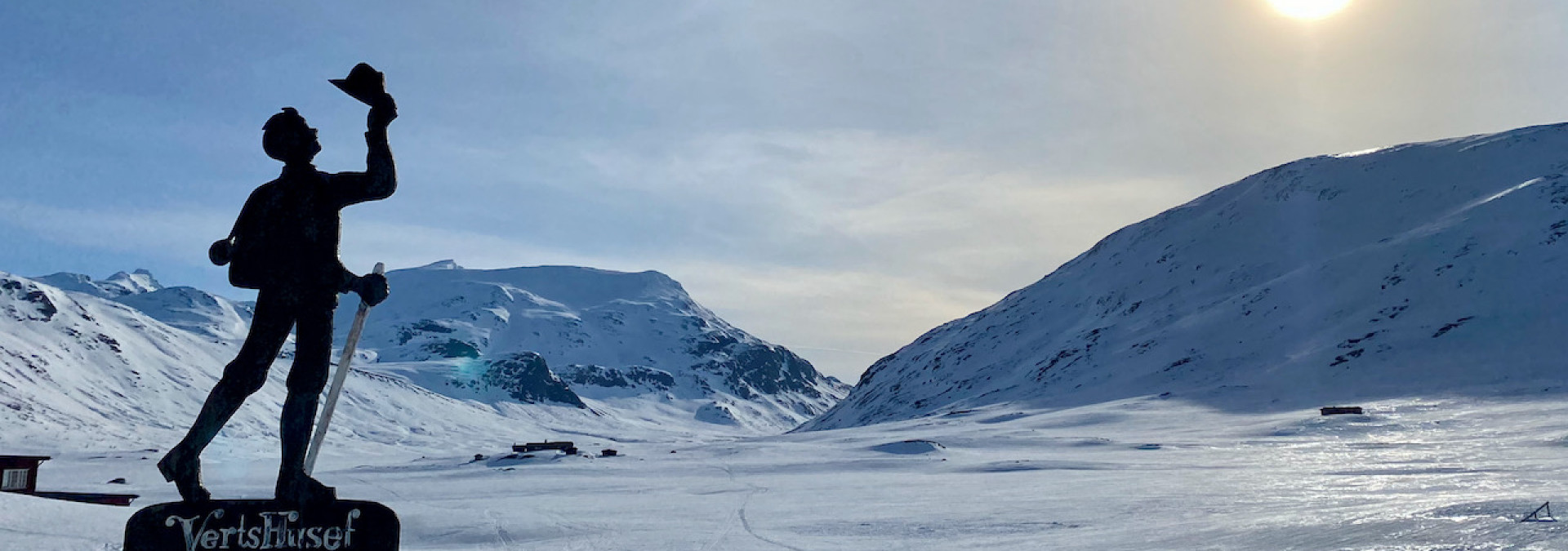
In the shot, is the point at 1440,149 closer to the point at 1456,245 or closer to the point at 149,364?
the point at 1456,245

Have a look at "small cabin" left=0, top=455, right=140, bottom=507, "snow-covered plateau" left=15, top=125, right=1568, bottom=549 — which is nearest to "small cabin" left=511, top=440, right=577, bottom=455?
"snow-covered plateau" left=15, top=125, right=1568, bottom=549

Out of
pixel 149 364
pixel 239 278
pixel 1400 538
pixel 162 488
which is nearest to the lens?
pixel 239 278

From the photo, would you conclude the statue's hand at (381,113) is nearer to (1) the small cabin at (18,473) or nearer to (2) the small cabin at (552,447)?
(1) the small cabin at (18,473)

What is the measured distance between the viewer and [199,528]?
228 inches

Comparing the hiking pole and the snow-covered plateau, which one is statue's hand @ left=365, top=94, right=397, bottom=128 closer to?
the hiking pole

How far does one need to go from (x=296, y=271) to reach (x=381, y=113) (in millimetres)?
1068

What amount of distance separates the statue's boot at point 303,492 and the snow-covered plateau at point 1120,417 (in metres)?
5.63

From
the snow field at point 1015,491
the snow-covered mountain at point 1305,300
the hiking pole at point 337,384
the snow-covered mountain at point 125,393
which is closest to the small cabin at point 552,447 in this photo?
the snow field at point 1015,491

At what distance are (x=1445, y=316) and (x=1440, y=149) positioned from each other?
52080 millimetres

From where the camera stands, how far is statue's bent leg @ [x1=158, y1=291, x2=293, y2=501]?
231 inches

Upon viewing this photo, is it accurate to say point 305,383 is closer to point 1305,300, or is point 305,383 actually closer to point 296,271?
point 296,271

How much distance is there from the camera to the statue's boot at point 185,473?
19.1 feet

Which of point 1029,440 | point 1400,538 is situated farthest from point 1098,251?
point 1400,538

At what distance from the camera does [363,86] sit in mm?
6449
